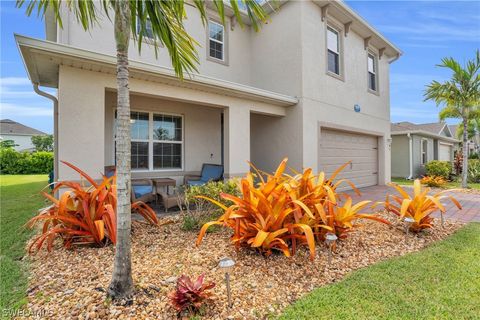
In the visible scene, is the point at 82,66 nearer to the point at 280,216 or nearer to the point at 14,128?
the point at 280,216

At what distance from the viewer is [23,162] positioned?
2005cm

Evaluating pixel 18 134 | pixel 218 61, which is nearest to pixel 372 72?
pixel 218 61

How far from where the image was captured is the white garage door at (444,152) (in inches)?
826

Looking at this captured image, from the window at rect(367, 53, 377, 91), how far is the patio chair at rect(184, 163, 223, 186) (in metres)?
8.53

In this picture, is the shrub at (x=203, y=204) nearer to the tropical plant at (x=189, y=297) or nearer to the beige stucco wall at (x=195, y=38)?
the tropical plant at (x=189, y=297)

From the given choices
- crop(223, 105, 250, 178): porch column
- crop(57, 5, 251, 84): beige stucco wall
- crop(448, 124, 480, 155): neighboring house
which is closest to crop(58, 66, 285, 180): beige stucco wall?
crop(223, 105, 250, 178): porch column

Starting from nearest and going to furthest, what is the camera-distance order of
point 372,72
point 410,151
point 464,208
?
point 464,208 → point 372,72 → point 410,151

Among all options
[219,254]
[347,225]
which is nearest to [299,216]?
[347,225]

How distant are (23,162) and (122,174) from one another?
2360cm

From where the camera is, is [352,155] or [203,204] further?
[352,155]

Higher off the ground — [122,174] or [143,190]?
[122,174]

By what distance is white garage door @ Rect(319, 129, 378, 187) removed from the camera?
951cm

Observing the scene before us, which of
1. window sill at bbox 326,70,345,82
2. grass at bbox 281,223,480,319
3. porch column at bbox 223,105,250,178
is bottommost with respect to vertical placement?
grass at bbox 281,223,480,319

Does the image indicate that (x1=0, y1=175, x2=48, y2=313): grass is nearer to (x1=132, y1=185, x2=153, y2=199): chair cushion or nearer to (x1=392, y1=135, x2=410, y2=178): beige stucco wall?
(x1=132, y1=185, x2=153, y2=199): chair cushion
